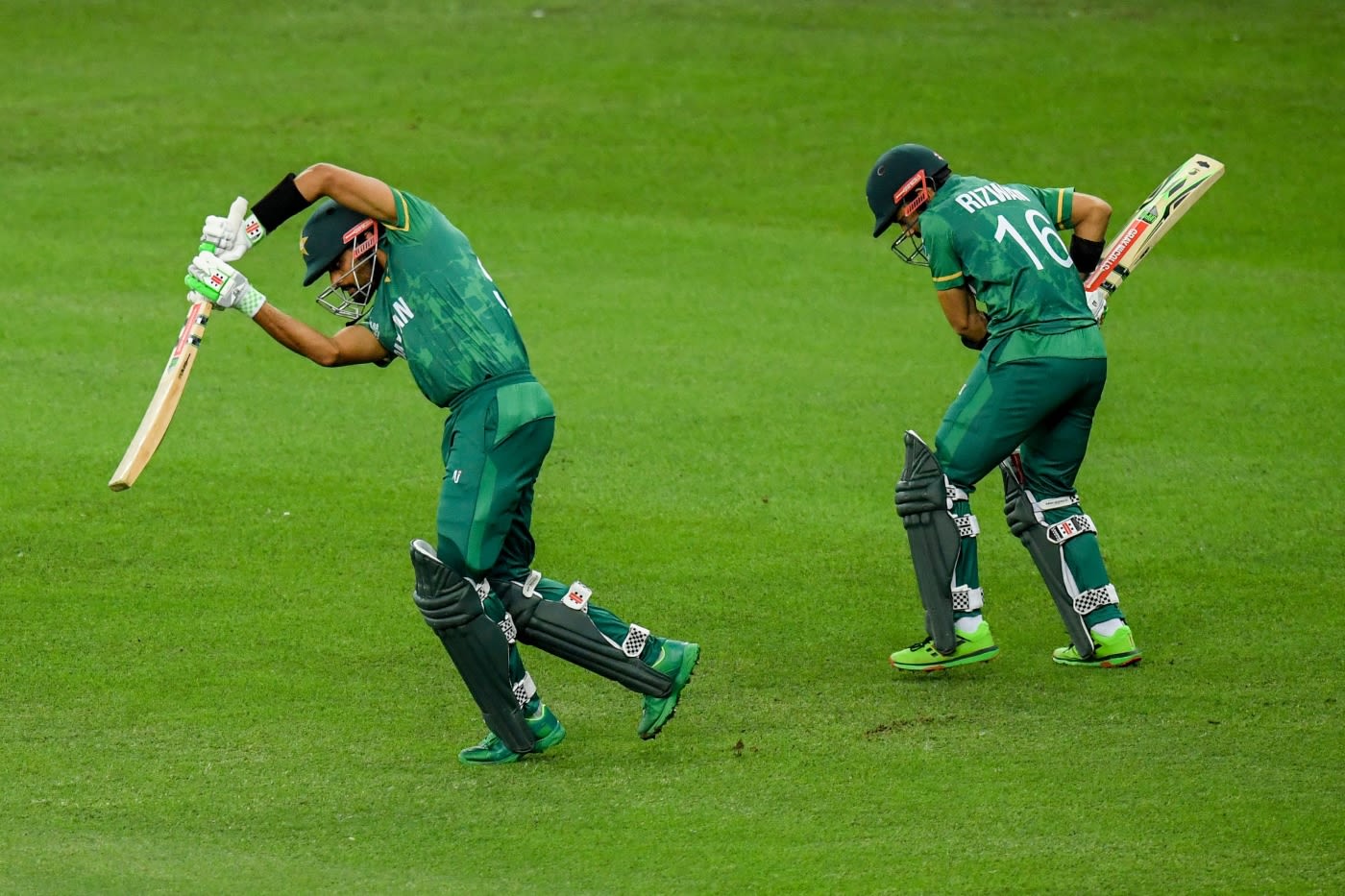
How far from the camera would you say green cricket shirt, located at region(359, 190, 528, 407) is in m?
6.08

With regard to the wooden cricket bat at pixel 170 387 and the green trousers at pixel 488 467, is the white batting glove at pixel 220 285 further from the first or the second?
the green trousers at pixel 488 467

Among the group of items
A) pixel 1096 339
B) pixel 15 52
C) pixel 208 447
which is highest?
pixel 15 52

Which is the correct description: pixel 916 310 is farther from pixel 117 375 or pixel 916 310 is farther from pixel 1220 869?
pixel 1220 869

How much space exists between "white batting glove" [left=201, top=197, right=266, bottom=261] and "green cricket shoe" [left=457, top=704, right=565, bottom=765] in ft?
6.38

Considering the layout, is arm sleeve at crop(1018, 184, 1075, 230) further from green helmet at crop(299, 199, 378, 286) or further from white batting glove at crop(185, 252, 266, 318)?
white batting glove at crop(185, 252, 266, 318)

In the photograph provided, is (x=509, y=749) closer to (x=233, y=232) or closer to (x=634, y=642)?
(x=634, y=642)

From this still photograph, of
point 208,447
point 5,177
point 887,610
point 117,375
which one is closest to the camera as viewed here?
point 887,610

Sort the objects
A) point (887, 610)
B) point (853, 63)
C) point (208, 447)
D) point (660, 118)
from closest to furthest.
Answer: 1. point (887, 610)
2. point (208, 447)
3. point (660, 118)
4. point (853, 63)

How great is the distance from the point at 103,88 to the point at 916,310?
31.8 feet

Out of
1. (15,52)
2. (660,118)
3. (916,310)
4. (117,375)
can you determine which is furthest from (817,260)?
(15,52)

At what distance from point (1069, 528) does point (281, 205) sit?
3340 mm

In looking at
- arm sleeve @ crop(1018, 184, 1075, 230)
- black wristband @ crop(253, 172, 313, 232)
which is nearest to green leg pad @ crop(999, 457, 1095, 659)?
arm sleeve @ crop(1018, 184, 1075, 230)

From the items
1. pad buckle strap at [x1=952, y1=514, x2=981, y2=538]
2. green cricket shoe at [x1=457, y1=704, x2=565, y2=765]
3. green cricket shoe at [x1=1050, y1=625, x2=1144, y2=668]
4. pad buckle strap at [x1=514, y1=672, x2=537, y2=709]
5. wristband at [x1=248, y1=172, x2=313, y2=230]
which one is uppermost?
wristband at [x1=248, y1=172, x2=313, y2=230]

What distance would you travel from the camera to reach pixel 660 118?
17.3m
